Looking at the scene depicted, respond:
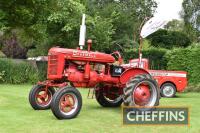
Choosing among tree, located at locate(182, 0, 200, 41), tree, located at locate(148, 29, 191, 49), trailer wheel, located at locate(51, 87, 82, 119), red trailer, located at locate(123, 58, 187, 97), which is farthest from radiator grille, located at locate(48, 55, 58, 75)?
tree, located at locate(182, 0, 200, 41)

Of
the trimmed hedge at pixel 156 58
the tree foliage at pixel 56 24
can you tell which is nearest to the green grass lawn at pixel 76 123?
the tree foliage at pixel 56 24

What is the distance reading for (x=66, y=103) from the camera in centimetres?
942

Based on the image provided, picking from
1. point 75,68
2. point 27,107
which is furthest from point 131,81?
point 27,107

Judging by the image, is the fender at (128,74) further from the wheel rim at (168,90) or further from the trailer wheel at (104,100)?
the wheel rim at (168,90)

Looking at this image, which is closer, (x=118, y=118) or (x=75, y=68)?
(x=118, y=118)

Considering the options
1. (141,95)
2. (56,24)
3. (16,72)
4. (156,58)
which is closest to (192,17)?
(56,24)

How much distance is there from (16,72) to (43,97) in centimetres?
1255

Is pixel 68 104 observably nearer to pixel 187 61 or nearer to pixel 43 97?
pixel 43 97

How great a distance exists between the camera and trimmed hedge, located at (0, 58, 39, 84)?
22750 mm

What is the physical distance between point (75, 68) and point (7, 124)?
7.71 feet

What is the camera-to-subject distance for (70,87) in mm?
9500

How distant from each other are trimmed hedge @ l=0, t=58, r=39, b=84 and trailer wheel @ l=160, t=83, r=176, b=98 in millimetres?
8237

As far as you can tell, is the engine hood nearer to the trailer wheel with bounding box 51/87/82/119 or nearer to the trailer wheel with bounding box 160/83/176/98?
the trailer wheel with bounding box 51/87/82/119

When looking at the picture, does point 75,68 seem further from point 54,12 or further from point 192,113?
point 54,12
